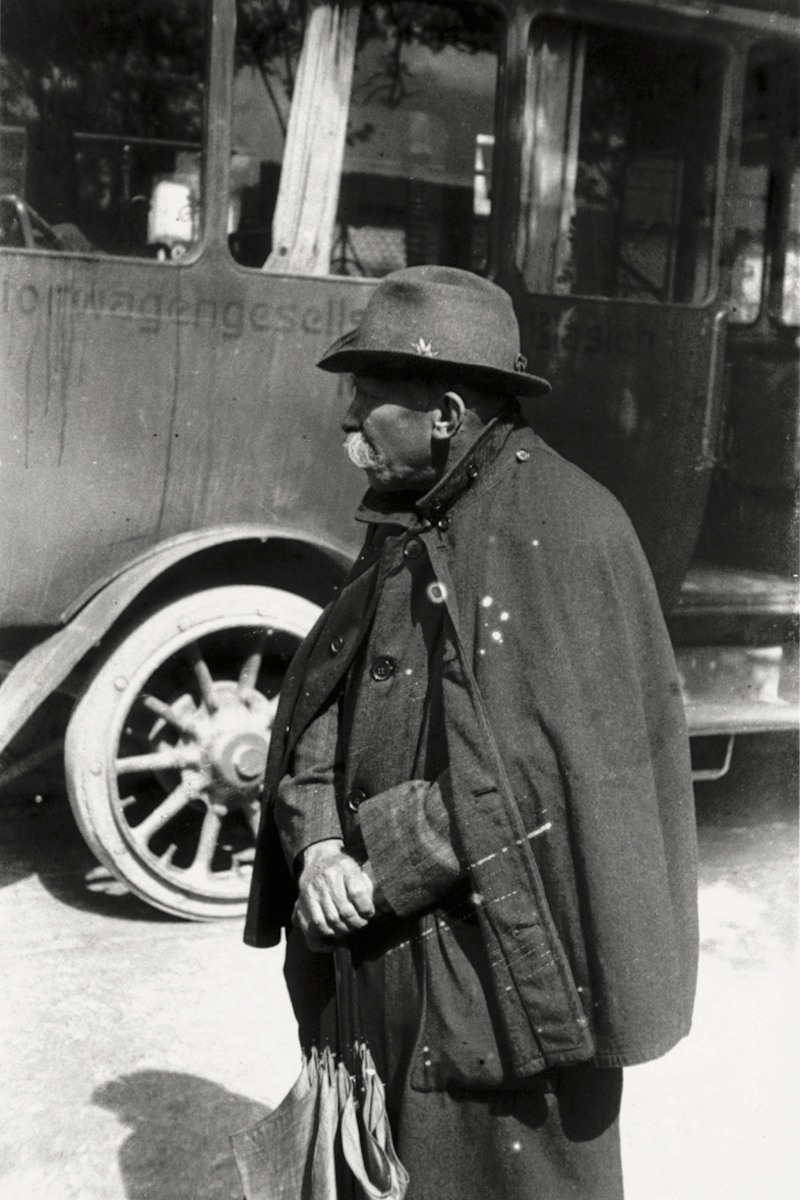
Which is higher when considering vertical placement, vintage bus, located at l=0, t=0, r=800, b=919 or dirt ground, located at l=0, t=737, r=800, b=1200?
vintage bus, located at l=0, t=0, r=800, b=919

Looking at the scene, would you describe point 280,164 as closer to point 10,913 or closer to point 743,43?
point 743,43

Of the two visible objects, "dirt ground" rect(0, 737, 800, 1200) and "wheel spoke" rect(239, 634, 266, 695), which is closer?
"dirt ground" rect(0, 737, 800, 1200)

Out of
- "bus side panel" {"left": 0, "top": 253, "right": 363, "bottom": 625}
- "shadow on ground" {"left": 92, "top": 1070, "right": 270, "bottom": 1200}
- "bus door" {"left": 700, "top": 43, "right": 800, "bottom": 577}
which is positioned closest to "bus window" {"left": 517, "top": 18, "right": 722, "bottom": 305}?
"bus door" {"left": 700, "top": 43, "right": 800, "bottom": 577}

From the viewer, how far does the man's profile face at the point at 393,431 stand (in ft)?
6.15

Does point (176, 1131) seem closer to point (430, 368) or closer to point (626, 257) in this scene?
point (430, 368)

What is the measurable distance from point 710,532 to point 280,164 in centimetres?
285

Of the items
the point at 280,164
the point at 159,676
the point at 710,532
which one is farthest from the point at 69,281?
the point at 710,532

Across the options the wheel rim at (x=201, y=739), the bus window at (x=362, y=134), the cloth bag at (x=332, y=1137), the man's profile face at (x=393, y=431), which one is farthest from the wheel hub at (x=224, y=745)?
the man's profile face at (x=393, y=431)

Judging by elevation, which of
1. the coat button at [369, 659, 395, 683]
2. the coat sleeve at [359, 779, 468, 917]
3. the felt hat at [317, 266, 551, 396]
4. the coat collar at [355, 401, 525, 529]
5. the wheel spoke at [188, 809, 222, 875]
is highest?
the felt hat at [317, 266, 551, 396]

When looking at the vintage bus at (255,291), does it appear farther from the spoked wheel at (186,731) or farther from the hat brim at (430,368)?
the hat brim at (430,368)

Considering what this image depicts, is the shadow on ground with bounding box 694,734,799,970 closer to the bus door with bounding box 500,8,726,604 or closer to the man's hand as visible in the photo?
the bus door with bounding box 500,8,726,604

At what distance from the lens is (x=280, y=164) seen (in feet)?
13.4

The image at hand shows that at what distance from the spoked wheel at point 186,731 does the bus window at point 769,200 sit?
2.20m

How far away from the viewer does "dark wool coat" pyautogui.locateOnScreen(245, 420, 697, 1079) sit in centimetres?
170
